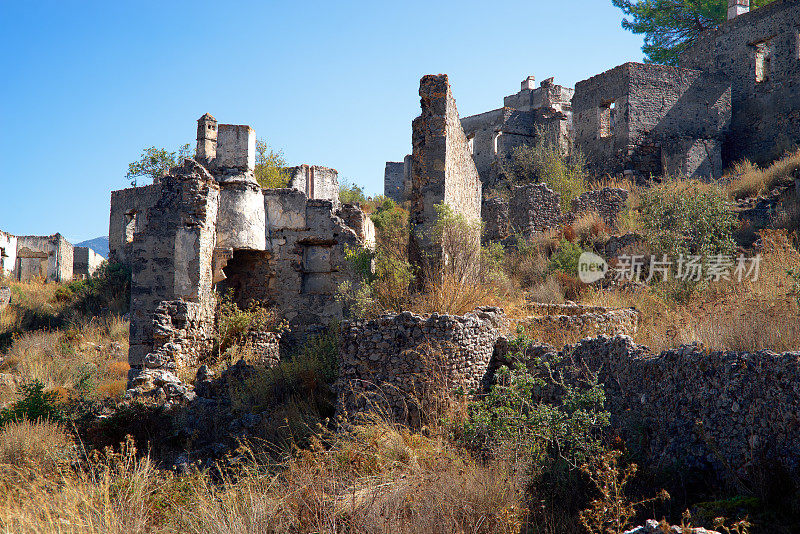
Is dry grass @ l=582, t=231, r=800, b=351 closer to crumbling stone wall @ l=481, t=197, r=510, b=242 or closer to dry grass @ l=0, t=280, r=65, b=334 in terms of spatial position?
crumbling stone wall @ l=481, t=197, r=510, b=242

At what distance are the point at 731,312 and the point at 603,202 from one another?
9975 mm

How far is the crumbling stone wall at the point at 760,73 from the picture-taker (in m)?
19.7

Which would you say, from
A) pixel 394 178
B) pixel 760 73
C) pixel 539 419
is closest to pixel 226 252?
pixel 539 419

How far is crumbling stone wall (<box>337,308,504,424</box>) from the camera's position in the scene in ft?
22.7

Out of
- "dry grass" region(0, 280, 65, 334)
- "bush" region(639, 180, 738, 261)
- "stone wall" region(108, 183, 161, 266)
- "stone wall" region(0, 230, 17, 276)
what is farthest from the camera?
"stone wall" region(0, 230, 17, 276)

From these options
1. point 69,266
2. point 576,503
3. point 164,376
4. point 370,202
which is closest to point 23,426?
point 164,376

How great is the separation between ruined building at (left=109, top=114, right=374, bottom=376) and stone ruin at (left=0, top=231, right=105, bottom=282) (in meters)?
14.0

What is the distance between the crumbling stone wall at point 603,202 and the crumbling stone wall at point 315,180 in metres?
8.68

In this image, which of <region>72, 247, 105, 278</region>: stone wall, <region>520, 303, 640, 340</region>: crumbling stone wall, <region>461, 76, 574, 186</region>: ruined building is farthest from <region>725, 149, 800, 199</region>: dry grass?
<region>72, 247, 105, 278</region>: stone wall

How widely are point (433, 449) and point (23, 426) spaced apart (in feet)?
18.8

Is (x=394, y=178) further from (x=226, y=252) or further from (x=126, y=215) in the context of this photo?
(x=226, y=252)

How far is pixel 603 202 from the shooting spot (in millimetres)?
16250

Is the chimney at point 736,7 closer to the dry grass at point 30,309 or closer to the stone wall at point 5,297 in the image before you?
the dry grass at point 30,309

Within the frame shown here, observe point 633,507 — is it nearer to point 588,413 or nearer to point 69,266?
point 588,413
